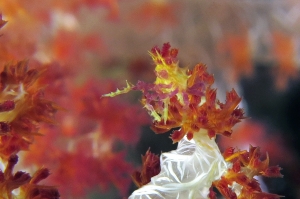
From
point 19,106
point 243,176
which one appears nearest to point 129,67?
point 19,106

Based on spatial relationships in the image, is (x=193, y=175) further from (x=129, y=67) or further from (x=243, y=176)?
(x=129, y=67)

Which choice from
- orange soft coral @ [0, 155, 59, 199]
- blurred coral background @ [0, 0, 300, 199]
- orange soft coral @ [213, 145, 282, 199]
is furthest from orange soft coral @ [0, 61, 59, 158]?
orange soft coral @ [213, 145, 282, 199]

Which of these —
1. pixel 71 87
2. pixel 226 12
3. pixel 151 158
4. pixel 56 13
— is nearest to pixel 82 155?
pixel 71 87

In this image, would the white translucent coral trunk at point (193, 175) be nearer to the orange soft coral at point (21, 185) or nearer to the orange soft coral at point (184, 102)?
the orange soft coral at point (184, 102)

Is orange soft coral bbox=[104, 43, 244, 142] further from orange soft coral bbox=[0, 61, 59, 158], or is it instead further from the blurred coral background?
the blurred coral background

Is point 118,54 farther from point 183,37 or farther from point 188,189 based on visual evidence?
point 188,189
